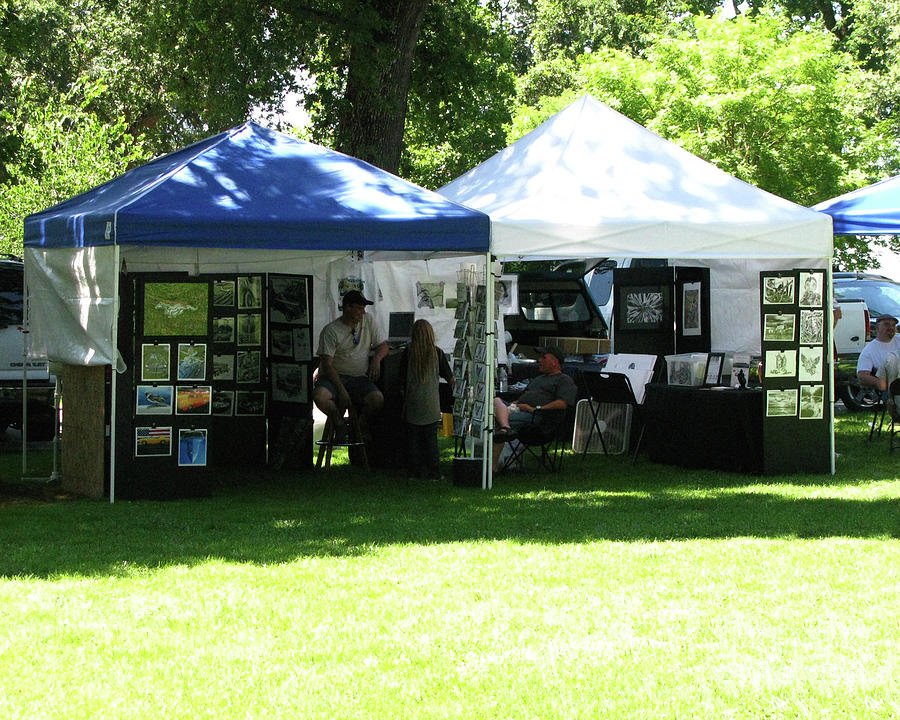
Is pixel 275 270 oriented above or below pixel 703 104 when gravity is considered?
below

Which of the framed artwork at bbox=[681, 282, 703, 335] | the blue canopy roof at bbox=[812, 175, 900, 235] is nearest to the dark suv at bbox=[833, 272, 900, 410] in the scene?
the framed artwork at bbox=[681, 282, 703, 335]

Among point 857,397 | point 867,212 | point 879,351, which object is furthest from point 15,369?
point 857,397

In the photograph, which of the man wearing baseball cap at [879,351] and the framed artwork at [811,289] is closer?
the framed artwork at [811,289]

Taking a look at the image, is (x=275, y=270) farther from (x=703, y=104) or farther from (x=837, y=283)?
(x=703, y=104)

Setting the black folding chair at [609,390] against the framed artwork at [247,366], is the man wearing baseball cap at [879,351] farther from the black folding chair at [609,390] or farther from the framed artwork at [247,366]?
the framed artwork at [247,366]

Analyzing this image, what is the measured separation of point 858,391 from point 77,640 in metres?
13.5

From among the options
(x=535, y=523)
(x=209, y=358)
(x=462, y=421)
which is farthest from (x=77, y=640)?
(x=462, y=421)

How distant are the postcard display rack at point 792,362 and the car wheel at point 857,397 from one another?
6532 millimetres

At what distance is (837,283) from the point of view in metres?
19.1

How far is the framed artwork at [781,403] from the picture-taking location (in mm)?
10445

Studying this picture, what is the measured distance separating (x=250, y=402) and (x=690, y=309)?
5.89m

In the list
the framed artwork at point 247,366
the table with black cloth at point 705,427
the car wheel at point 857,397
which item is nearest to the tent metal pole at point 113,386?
the framed artwork at point 247,366

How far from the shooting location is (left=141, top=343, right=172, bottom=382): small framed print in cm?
930

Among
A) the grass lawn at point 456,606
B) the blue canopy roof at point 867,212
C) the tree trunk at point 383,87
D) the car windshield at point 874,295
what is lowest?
the grass lawn at point 456,606
